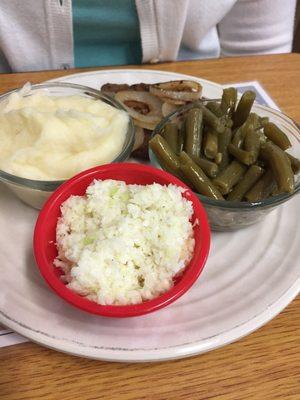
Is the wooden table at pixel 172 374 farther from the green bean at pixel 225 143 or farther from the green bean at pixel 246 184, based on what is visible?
the green bean at pixel 225 143

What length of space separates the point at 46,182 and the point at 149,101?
584 millimetres

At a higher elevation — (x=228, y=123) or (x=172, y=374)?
(x=228, y=123)

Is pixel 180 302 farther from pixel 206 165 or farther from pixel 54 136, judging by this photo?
pixel 54 136

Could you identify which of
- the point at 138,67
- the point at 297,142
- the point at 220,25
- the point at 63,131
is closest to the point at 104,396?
the point at 63,131

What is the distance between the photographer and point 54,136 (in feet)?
3.91

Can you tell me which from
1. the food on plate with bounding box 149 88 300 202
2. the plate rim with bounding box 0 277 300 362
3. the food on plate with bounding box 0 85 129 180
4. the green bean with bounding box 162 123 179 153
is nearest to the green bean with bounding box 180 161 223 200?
the food on plate with bounding box 149 88 300 202

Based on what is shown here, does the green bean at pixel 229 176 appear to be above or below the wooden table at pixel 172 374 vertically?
above

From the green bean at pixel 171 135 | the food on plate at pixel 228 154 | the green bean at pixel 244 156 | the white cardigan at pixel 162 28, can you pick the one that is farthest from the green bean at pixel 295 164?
the white cardigan at pixel 162 28

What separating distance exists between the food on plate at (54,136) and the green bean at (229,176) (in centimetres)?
31

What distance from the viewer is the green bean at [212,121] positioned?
127cm

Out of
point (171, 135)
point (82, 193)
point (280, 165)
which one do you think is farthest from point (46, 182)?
point (280, 165)

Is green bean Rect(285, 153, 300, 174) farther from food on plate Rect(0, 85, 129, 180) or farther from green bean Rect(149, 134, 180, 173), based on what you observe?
food on plate Rect(0, 85, 129, 180)

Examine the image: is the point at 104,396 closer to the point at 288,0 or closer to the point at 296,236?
the point at 296,236

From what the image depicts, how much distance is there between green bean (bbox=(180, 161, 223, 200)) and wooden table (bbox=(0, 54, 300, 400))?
1.24ft
